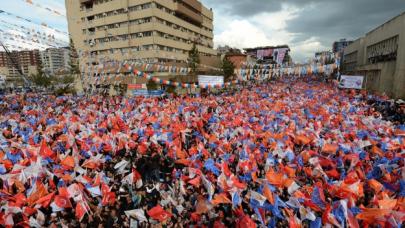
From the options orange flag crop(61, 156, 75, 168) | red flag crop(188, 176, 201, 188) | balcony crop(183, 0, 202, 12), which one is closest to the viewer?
red flag crop(188, 176, 201, 188)

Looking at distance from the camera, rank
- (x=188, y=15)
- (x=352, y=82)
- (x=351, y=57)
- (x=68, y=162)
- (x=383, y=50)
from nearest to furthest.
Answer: (x=68, y=162), (x=352, y=82), (x=383, y=50), (x=351, y=57), (x=188, y=15)

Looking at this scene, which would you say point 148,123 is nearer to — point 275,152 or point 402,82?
point 275,152

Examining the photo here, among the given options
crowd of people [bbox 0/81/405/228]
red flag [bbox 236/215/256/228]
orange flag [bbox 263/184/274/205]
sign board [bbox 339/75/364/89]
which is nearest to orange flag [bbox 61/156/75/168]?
crowd of people [bbox 0/81/405/228]

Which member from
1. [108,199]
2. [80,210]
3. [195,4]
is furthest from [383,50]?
[195,4]

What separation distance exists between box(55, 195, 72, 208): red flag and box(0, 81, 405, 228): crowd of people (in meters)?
0.02

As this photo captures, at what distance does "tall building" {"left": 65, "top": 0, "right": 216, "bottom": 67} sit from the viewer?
159ft

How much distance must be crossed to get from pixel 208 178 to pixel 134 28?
49.6 meters

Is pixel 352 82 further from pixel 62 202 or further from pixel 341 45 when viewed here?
pixel 341 45

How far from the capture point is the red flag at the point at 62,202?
15.5 feet

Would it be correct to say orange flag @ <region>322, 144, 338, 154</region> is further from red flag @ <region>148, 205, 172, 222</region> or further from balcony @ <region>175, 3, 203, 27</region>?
balcony @ <region>175, 3, 203, 27</region>

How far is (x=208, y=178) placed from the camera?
561 cm

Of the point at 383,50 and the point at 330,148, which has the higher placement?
the point at 383,50

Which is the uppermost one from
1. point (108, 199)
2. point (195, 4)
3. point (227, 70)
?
point (195, 4)

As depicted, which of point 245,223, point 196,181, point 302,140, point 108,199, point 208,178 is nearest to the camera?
point 245,223
